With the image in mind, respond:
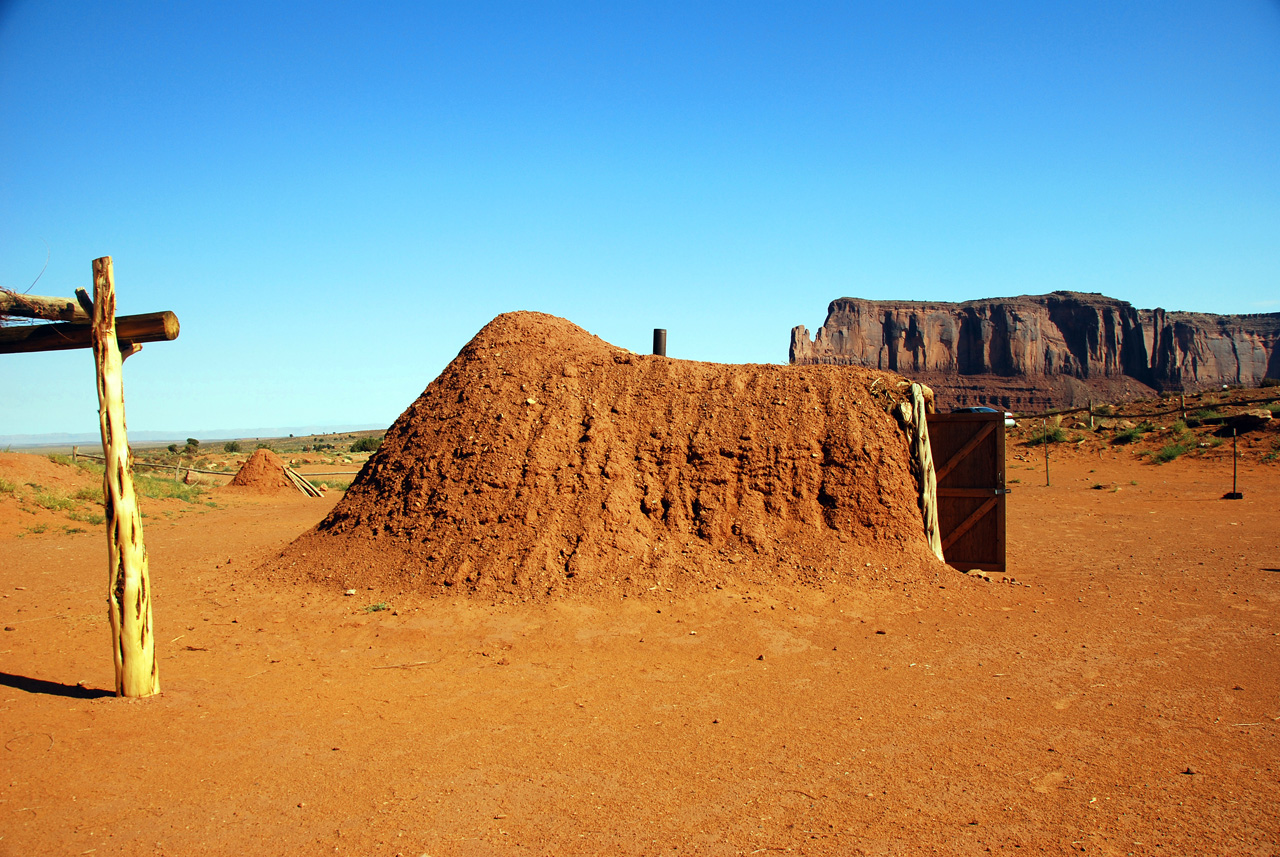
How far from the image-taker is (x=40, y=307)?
18.2ft

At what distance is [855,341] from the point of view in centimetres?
9488

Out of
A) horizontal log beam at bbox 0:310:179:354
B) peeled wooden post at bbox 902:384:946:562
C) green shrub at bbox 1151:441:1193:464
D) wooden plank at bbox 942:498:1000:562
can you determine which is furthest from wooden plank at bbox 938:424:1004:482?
green shrub at bbox 1151:441:1193:464

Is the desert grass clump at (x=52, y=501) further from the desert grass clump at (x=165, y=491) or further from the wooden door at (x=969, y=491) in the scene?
the wooden door at (x=969, y=491)

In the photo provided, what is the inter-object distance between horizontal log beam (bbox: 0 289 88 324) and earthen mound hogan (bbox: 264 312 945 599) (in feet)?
12.1

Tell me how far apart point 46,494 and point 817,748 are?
56.3ft

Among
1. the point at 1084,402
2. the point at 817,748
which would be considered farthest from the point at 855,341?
the point at 817,748

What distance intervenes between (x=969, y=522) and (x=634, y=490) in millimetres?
4100

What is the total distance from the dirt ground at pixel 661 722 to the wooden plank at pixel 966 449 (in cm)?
151

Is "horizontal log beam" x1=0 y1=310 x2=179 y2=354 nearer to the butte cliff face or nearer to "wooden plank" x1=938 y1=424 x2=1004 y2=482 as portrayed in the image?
"wooden plank" x1=938 y1=424 x2=1004 y2=482

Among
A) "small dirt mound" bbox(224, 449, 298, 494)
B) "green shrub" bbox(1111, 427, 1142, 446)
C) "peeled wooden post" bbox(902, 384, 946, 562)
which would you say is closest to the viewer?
"peeled wooden post" bbox(902, 384, 946, 562)

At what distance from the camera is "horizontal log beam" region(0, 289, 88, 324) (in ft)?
17.8

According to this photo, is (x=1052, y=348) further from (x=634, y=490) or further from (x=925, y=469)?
(x=634, y=490)

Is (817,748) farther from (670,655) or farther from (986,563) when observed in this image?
(986,563)

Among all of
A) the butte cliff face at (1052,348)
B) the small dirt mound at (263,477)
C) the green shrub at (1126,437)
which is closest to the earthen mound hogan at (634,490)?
the small dirt mound at (263,477)
